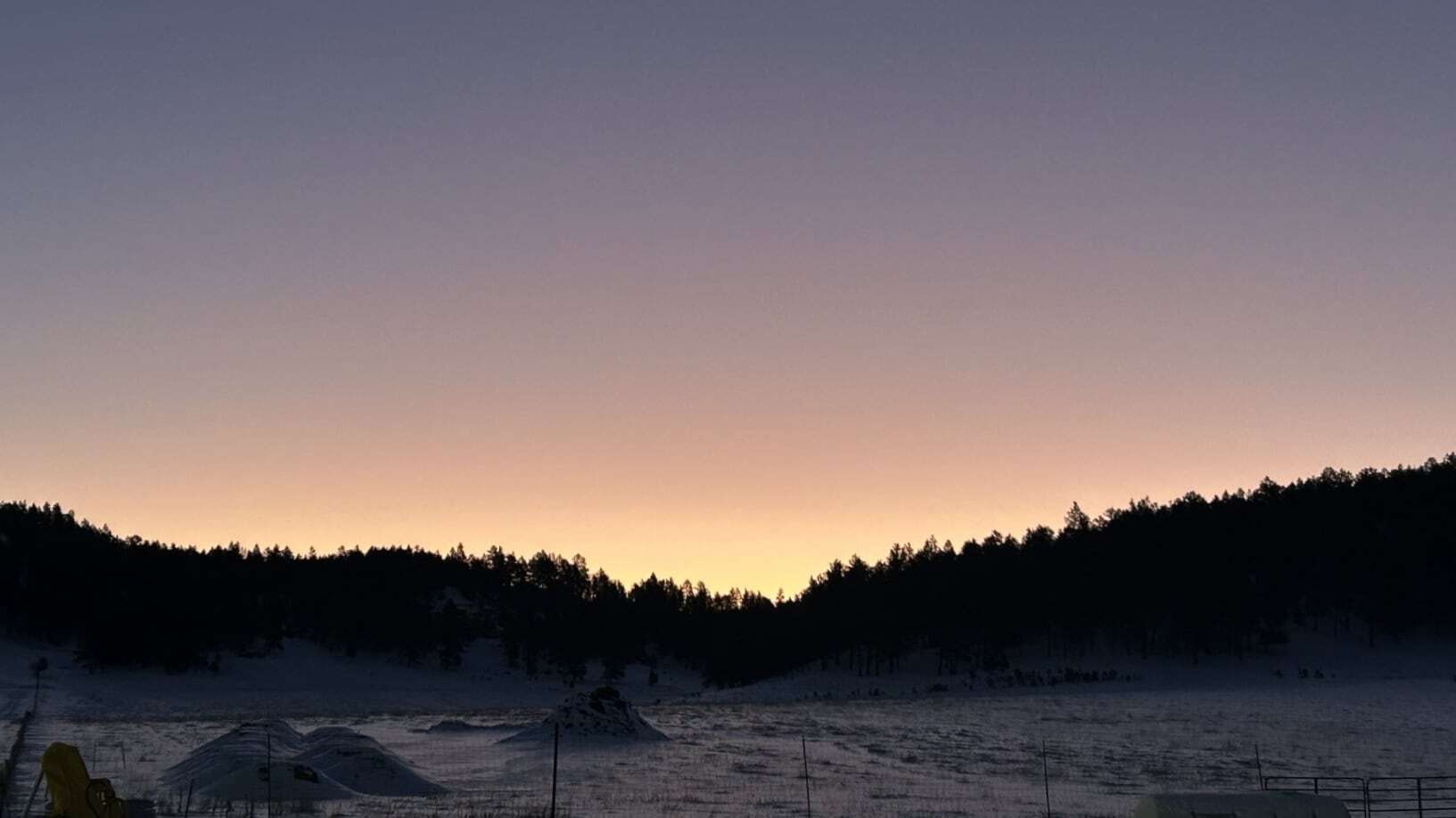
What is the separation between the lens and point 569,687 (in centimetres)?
15300

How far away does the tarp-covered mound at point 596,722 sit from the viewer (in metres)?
64.8

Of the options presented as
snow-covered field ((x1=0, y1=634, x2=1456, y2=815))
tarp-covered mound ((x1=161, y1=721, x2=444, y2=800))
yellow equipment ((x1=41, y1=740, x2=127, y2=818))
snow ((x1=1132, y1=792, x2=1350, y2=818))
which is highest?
yellow equipment ((x1=41, y1=740, x2=127, y2=818))

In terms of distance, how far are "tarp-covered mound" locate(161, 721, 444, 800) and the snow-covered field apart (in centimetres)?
85

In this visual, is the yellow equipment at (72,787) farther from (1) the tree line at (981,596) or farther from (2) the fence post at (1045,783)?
(1) the tree line at (981,596)

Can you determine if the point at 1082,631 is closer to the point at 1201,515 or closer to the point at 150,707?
the point at 1201,515

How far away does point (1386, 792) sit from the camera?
1661 inches

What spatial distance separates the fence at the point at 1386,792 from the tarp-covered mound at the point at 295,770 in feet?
91.4

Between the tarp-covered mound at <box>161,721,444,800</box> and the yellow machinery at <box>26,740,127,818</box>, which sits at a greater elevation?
the yellow machinery at <box>26,740,127,818</box>

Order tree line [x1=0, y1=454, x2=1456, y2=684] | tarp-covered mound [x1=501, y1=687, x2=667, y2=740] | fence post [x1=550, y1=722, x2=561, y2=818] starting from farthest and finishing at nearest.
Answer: tree line [x1=0, y1=454, x2=1456, y2=684], tarp-covered mound [x1=501, y1=687, x2=667, y2=740], fence post [x1=550, y1=722, x2=561, y2=818]

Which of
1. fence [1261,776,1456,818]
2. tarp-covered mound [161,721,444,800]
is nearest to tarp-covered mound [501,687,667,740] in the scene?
tarp-covered mound [161,721,444,800]

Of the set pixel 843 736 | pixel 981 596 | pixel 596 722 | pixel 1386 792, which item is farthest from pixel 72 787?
pixel 981 596

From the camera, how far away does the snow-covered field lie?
135ft

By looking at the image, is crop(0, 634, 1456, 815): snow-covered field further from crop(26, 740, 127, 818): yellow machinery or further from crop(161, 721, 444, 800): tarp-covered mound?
crop(26, 740, 127, 818): yellow machinery

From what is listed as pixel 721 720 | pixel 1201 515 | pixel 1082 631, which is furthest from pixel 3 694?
pixel 1201 515
